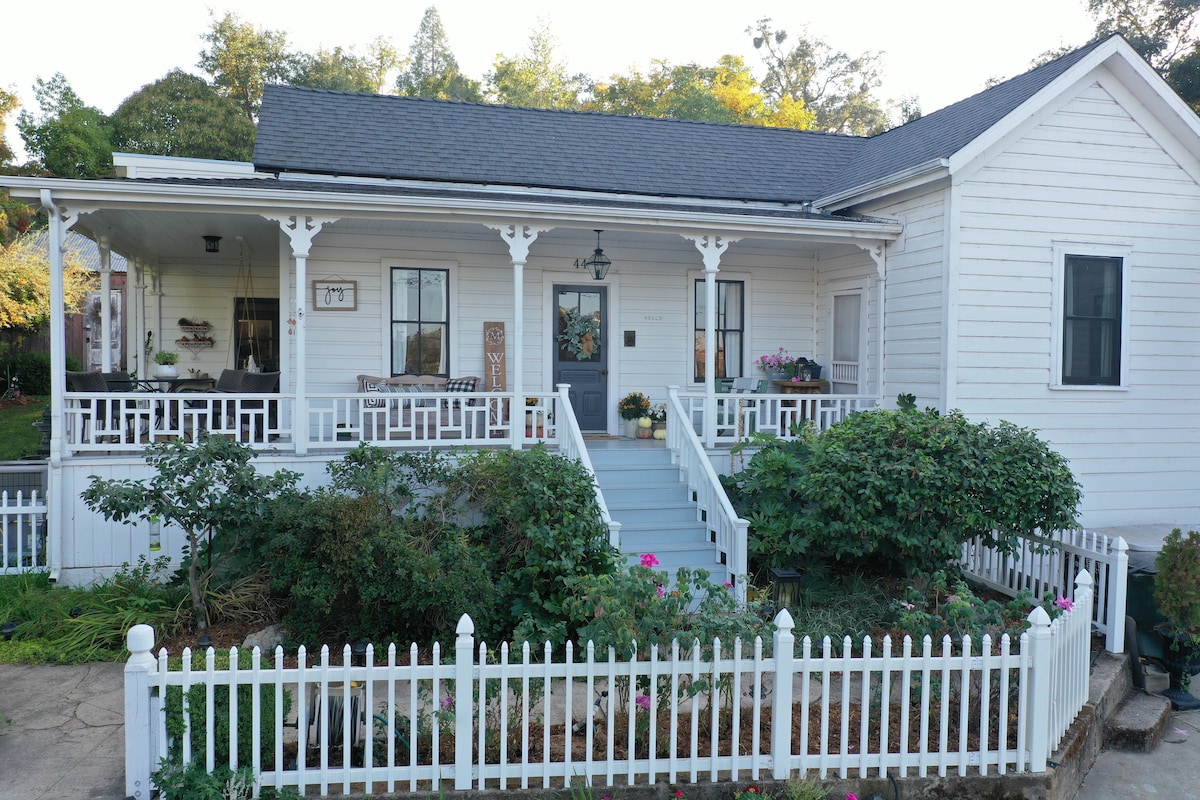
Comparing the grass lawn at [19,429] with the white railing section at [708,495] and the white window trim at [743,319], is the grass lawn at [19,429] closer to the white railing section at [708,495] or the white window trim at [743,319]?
the white window trim at [743,319]

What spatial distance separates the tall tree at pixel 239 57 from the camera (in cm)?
3647

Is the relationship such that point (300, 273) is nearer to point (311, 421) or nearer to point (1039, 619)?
point (311, 421)

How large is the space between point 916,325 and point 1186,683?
4.58 meters

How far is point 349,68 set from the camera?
133 feet

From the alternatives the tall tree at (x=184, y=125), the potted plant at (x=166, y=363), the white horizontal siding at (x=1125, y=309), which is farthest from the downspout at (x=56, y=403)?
the tall tree at (x=184, y=125)

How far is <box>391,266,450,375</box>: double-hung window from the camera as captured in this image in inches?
Result: 435

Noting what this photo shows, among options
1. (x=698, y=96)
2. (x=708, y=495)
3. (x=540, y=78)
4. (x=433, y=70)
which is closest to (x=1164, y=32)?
(x=698, y=96)

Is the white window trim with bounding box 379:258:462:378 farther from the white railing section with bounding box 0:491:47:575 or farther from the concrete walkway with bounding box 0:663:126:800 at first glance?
the concrete walkway with bounding box 0:663:126:800

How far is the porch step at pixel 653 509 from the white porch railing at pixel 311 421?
824 mm

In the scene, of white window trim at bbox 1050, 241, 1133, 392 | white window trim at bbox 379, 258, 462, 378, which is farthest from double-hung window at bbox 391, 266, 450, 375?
white window trim at bbox 1050, 241, 1133, 392

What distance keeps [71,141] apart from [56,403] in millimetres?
25280

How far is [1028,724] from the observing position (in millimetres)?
4895

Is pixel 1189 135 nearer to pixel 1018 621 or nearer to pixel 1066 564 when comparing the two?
pixel 1066 564

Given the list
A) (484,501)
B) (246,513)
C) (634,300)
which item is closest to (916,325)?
(634,300)
